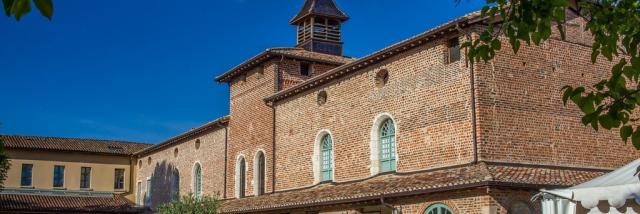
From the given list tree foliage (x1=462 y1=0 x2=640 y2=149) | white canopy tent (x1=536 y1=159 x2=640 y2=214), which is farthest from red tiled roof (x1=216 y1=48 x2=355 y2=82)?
tree foliage (x1=462 y1=0 x2=640 y2=149)

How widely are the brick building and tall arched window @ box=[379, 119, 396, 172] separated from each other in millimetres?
40

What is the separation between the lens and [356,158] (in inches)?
803

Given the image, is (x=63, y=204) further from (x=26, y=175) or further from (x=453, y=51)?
(x=453, y=51)

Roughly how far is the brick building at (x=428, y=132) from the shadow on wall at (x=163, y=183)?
9336 mm

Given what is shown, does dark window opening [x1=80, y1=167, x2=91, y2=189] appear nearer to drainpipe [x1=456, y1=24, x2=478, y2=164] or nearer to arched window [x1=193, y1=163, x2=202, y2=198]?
arched window [x1=193, y1=163, x2=202, y2=198]

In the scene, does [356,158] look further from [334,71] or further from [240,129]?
[240,129]

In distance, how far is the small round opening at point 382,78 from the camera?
1955 centimetres

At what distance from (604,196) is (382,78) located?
11.1 metres

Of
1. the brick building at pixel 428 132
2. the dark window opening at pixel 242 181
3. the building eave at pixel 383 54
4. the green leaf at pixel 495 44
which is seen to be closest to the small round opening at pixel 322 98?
the brick building at pixel 428 132

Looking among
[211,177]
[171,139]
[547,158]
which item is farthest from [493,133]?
[171,139]

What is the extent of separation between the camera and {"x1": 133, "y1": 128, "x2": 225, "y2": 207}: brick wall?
29.4 meters

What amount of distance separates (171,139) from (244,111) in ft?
28.2

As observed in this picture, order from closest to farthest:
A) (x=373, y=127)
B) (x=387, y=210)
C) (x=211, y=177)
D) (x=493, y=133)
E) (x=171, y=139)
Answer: (x=493, y=133) < (x=387, y=210) < (x=373, y=127) < (x=211, y=177) < (x=171, y=139)

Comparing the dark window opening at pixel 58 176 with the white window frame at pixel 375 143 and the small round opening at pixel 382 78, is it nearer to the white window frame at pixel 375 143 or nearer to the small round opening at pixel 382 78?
the white window frame at pixel 375 143
